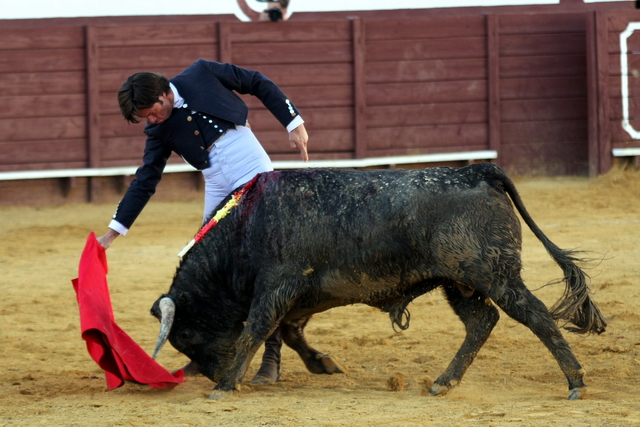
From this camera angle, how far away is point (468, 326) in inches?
129

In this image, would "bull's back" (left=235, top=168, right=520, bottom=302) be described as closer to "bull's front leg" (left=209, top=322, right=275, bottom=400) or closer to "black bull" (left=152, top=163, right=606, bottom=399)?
"black bull" (left=152, top=163, right=606, bottom=399)

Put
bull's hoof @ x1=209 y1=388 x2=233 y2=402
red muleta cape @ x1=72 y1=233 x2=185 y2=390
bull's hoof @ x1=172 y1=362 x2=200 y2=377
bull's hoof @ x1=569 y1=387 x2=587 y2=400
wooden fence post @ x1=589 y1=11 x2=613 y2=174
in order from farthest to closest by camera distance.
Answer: wooden fence post @ x1=589 y1=11 x2=613 y2=174
bull's hoof @ x1=172 y1=362 x2=200 y2=377
red muleta cape @ x1=72 y1=233 x2=185 y2=390
bull's hoof @ x1=209 y1=388 x2=233 y2=402
bull's hoof @ x1=569 y1=387 x2=587 y2=400

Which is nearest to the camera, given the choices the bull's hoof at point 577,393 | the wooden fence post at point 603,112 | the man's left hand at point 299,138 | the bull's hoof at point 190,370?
the bull's hoof at point 577,393

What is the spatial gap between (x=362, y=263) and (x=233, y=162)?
2.29ft

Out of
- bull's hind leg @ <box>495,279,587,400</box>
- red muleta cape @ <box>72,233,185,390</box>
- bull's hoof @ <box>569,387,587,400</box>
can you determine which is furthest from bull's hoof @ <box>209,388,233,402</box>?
bull's hoof @ <box>569,387,587,400</box>

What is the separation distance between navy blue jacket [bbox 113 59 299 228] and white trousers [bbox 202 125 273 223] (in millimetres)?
35

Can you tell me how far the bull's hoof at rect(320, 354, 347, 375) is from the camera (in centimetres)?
358

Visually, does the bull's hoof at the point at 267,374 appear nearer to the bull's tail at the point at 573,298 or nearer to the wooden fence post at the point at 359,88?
the bull's tail at the point at 573,298

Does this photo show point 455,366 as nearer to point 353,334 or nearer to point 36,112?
point 353,334

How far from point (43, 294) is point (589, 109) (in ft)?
20.9

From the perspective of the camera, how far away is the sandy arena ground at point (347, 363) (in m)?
2.77

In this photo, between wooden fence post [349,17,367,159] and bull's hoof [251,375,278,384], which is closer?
bull's hoof [251,375,278,384]

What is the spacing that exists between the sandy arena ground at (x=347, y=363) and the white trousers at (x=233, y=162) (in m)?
0.79

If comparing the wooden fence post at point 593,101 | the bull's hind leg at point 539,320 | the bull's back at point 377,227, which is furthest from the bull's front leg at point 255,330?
the wooden fence post at point 593,101
